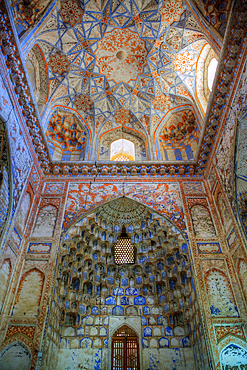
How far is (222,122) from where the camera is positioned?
907 centimetres

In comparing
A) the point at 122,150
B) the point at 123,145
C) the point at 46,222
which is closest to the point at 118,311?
the point at 46,222

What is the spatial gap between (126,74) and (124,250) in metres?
7.48

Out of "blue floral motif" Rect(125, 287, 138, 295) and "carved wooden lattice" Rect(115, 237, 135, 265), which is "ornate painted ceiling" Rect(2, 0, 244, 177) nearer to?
"carved wooden lattice" Rect(115, 237, 135, 265)

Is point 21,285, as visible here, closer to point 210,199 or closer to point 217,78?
point 210,199

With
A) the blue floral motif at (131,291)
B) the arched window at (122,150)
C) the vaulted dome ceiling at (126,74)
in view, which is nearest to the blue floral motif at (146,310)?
the blue floral motif at (131,291)

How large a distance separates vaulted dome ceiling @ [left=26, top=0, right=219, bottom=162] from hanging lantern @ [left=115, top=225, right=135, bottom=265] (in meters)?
3.45

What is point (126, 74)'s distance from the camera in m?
12.3

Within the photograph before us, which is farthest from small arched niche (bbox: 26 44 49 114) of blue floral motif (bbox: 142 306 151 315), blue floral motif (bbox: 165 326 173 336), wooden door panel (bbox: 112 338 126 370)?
blue floral motif (bbox: 165 326 173 336)

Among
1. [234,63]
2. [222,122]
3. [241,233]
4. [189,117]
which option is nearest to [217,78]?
[234,63]

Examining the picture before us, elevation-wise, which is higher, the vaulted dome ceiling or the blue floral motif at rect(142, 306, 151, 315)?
the vaulted dome ceiling

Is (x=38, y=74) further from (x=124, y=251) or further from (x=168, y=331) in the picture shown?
(x=168, y=331)

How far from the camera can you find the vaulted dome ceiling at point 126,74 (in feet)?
35.3

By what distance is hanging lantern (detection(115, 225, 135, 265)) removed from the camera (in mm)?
10859

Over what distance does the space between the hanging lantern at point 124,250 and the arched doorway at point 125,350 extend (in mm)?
2274
